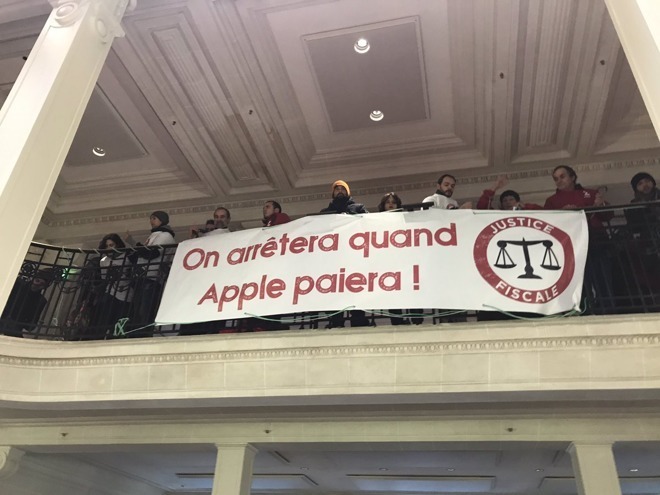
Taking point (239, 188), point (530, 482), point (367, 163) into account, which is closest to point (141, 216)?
point (239, 188)

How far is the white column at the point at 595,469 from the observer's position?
4.34m

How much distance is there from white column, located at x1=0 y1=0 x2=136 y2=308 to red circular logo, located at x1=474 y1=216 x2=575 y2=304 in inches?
131

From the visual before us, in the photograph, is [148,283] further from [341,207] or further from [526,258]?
[526,258]

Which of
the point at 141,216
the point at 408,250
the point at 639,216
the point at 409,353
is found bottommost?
the point at 409,353

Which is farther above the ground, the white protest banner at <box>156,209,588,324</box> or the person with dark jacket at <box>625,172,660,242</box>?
the person with dark jacket at <box>625,172,660,242</box>

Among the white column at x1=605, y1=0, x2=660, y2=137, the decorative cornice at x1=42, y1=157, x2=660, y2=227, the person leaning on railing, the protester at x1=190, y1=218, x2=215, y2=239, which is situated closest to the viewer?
the white column at x1=605, y1=0, x2=660, y2=137

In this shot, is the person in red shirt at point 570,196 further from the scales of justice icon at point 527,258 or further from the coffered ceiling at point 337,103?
the coffered ceiling at point 337,103

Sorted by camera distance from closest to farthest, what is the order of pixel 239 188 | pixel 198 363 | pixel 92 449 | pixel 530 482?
pixel 198 363, pixel 92 449, pixel 530 482, pixel 239 188

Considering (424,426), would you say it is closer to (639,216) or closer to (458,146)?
(639,216)

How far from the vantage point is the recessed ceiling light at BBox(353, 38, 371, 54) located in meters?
6.30

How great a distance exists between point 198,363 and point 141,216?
5.04 meters

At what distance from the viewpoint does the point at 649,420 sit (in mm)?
4609

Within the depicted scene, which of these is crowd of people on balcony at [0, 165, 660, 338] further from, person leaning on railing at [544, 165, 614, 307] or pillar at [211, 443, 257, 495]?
pillar at [211, 443, 257, 495]

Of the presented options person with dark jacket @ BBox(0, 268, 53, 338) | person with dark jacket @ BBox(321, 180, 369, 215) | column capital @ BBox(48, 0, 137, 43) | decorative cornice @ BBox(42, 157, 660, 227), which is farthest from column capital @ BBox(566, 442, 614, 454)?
person with dark jacket @ BBox(0, 268, 53, 338)
